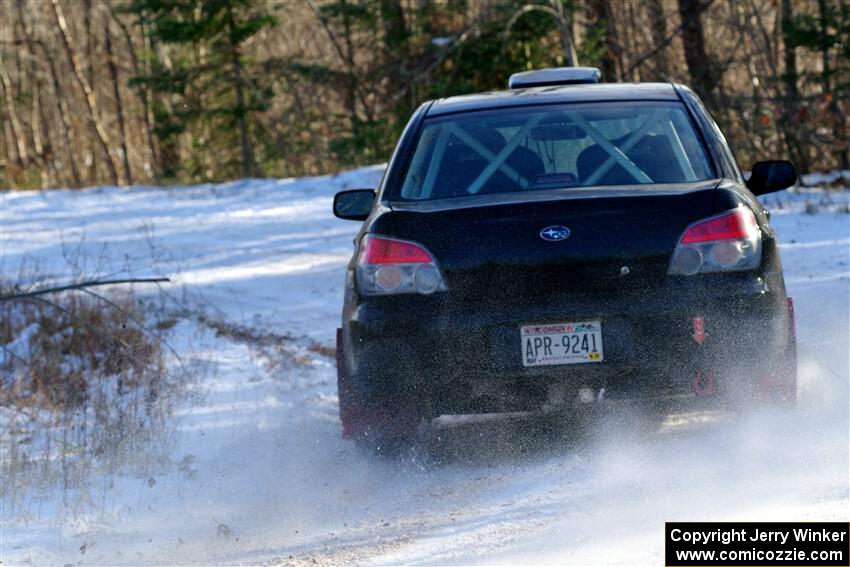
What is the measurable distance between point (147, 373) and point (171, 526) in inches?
118

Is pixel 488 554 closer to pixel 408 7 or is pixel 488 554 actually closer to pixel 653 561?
pixel 653 561

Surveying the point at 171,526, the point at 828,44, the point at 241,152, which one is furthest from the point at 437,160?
the point at 241,152

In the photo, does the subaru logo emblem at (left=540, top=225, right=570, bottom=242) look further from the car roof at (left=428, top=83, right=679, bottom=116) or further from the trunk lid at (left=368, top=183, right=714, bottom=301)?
the car roof at (left=428, top=83, right=679, bottom=116)

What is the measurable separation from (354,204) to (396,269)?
1.23m

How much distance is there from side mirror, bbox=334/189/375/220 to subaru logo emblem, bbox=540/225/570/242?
4.63ft

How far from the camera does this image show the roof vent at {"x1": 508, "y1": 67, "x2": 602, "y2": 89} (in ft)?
23.4

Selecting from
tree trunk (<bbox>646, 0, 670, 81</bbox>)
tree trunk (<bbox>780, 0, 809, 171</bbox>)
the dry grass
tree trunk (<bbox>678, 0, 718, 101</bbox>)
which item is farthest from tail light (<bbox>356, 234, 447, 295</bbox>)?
tree trunk (<bbox>646, 0, 670, 81</bbox>)

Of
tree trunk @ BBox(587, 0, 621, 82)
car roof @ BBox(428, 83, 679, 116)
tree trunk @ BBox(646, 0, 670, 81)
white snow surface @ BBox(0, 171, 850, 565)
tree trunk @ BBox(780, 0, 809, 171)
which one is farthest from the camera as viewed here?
tree trunk @ BBox(646, 0, 670, 81)

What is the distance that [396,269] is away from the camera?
527 centimetres

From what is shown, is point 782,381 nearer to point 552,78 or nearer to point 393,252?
point 393,252

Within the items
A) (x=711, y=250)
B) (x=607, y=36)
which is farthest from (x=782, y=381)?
(x=607, y=36)

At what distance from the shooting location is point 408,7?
1009 inches

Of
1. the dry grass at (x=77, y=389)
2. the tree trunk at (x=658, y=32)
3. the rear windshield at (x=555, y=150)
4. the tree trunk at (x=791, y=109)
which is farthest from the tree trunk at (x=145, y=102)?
the rear windshield at (x=555, y=150)

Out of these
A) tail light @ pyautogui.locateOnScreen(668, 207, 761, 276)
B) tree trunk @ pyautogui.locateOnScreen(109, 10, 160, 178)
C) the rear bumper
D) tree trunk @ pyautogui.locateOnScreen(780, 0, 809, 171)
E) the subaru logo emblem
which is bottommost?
tree trunk @ pyautogui.locateOnScreen(109, 10, 160, 178)
